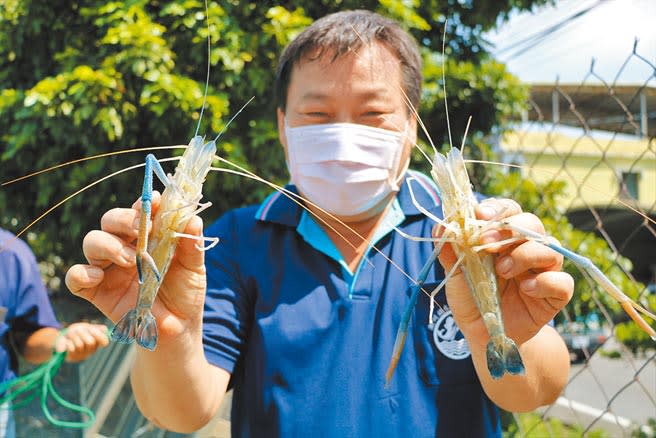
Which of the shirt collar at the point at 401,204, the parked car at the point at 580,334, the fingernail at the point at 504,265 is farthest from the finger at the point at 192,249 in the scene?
the parked car at the point at 580,334

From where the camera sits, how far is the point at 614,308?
11.6 feet

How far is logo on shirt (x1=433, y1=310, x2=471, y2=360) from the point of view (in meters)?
1.72

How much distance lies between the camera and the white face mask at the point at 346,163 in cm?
181

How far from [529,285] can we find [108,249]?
89cm

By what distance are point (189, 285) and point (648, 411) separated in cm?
929

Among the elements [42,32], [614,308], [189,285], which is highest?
[42,32]

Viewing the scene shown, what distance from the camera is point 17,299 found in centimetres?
269

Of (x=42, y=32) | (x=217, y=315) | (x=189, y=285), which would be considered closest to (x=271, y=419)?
(x=217, y=315)

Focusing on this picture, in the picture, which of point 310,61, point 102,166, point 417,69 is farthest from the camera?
point 102,166

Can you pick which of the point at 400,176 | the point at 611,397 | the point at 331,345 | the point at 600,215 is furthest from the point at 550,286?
the point at 611,397

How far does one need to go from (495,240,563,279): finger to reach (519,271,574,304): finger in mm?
23

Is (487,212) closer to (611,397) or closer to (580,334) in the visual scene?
(580,334)

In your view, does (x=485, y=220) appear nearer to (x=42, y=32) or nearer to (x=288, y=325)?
(x=288, y=325)

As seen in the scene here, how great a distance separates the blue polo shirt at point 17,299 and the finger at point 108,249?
1522mm
